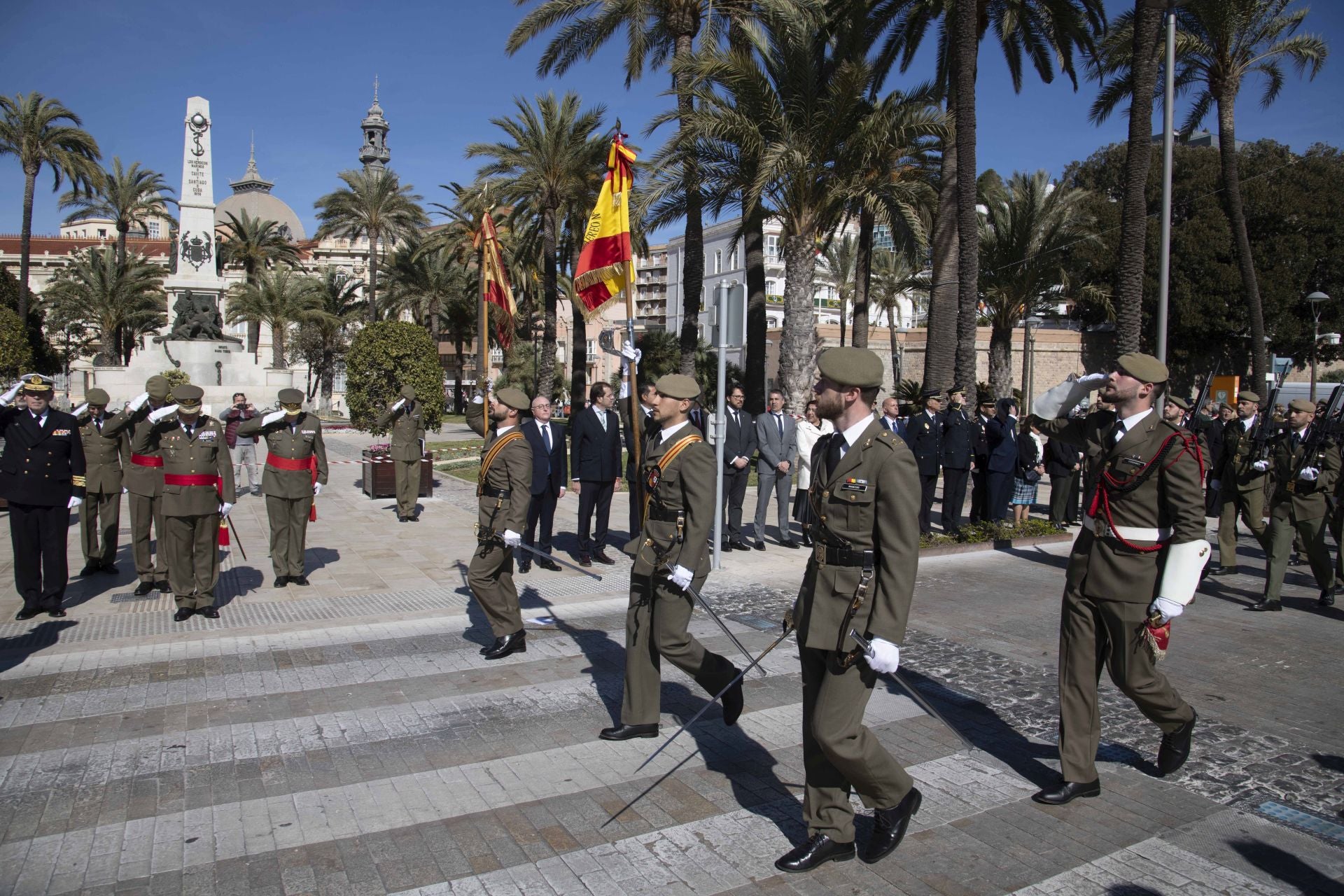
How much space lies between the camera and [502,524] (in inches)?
265

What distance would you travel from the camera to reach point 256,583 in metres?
9.56

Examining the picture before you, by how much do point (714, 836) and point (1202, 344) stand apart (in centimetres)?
4995

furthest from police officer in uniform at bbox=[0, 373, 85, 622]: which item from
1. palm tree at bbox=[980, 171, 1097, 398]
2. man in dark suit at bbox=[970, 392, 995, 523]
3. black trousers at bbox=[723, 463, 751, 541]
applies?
palm tree at bbox=[980, 171, 1097, 398]

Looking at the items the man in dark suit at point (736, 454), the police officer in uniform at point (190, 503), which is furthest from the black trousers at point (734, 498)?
the police officer in uniform at point (190, 503)

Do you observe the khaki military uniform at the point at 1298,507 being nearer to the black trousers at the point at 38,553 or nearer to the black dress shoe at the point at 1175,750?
the black dress shoe at the point at 1175,750

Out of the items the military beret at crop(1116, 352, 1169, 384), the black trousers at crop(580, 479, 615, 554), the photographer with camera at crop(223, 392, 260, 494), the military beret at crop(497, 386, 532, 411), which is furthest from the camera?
the photographer with camera at crop(223, 392, 260, 494)

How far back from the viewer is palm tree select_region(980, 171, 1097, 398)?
113 feet

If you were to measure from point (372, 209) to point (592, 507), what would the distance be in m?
41.4

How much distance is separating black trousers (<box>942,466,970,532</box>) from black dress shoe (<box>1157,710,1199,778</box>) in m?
7.85

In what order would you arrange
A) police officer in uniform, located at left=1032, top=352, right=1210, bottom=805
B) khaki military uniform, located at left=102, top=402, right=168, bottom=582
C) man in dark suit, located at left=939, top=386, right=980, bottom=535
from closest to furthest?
police officer in uniform, located at left=1032, top=352, right=1210, bottom=805 < khaki military uniform, located at left=102, top=402, right=168, bottom=582 < man in dark suit, located at left=939, top=386, right=980, bottom=535

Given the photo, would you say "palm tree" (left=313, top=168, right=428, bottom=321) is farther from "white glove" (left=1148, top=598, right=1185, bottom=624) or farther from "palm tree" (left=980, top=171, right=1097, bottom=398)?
"white glove" (left=1148, top=598, right=1185, bottom=624)

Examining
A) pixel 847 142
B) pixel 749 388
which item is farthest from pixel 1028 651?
pixel 749 388

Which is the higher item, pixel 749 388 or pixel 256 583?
pixel 749 388

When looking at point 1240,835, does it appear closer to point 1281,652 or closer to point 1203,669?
point 1203,669
